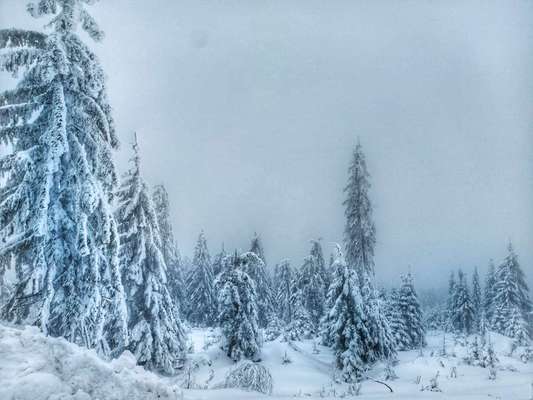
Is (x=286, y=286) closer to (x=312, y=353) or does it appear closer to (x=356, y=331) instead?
(x=312, y=353)

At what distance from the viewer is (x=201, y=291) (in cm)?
4181

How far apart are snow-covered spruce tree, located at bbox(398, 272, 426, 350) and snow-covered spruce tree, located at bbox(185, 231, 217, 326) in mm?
21317

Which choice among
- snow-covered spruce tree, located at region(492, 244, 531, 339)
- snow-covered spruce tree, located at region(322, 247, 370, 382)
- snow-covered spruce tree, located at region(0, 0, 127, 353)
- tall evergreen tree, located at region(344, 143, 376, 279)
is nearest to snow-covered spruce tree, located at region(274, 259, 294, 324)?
tall evergreen tree, located at region(344, 143, 376, 279)

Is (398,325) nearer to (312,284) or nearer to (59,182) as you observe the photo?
(312,284)

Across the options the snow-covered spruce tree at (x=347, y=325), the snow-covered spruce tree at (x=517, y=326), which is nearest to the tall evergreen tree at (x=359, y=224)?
the snow-covered spruce tree at (x=347, y=325)

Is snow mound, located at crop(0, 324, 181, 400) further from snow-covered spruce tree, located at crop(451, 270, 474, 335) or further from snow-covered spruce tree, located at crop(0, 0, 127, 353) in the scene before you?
snow-covered spruce tree, located at crop(451, 270, 474, 335)

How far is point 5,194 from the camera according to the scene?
9367 millimetres

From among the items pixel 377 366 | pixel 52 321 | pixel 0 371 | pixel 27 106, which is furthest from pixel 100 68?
pixel 377 366

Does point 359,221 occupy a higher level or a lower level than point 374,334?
higher

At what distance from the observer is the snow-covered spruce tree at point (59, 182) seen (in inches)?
342

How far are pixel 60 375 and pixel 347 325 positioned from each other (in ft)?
54.2

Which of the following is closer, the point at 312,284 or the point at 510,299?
the point at 312,284

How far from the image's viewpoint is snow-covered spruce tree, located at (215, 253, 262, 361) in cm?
1945

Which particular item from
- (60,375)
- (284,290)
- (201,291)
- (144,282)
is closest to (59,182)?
(60,375)
